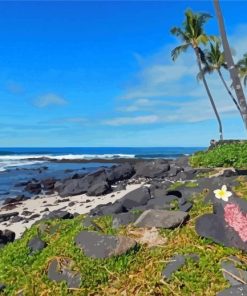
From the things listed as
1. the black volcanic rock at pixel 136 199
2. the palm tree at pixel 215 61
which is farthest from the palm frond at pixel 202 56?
the black volcanic rock at pixel 136 199

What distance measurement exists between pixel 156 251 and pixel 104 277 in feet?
2.10

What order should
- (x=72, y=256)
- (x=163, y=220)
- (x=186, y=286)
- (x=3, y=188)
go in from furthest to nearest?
(x=3, y=188)
(x=163, y=220)
(x=72, y=256)
(x=186, y=286)

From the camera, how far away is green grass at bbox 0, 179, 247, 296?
3.90 m

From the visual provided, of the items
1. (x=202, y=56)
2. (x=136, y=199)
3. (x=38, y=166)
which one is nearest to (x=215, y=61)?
(x=202, y=56)

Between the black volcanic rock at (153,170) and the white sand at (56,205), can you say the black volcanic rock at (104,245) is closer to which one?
the white sand at (56,205)

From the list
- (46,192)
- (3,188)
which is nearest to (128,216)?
(46,192)

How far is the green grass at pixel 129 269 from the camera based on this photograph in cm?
390

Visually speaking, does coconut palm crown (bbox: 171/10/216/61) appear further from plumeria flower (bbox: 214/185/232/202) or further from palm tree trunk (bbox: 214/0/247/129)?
plumeria flower (bbox: 214/185/232/202)

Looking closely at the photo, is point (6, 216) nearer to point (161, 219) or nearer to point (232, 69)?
point (232, 69)

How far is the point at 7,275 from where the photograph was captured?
4.54 m

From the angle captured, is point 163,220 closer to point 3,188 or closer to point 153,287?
point 153,287

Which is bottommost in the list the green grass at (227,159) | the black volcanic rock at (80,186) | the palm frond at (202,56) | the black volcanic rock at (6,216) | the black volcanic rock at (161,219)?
the black volcanic rock at (6,216)

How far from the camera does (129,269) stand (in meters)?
4.23

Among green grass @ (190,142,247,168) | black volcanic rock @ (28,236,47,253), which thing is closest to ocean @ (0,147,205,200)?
green grass @ (190,142,247,168)
